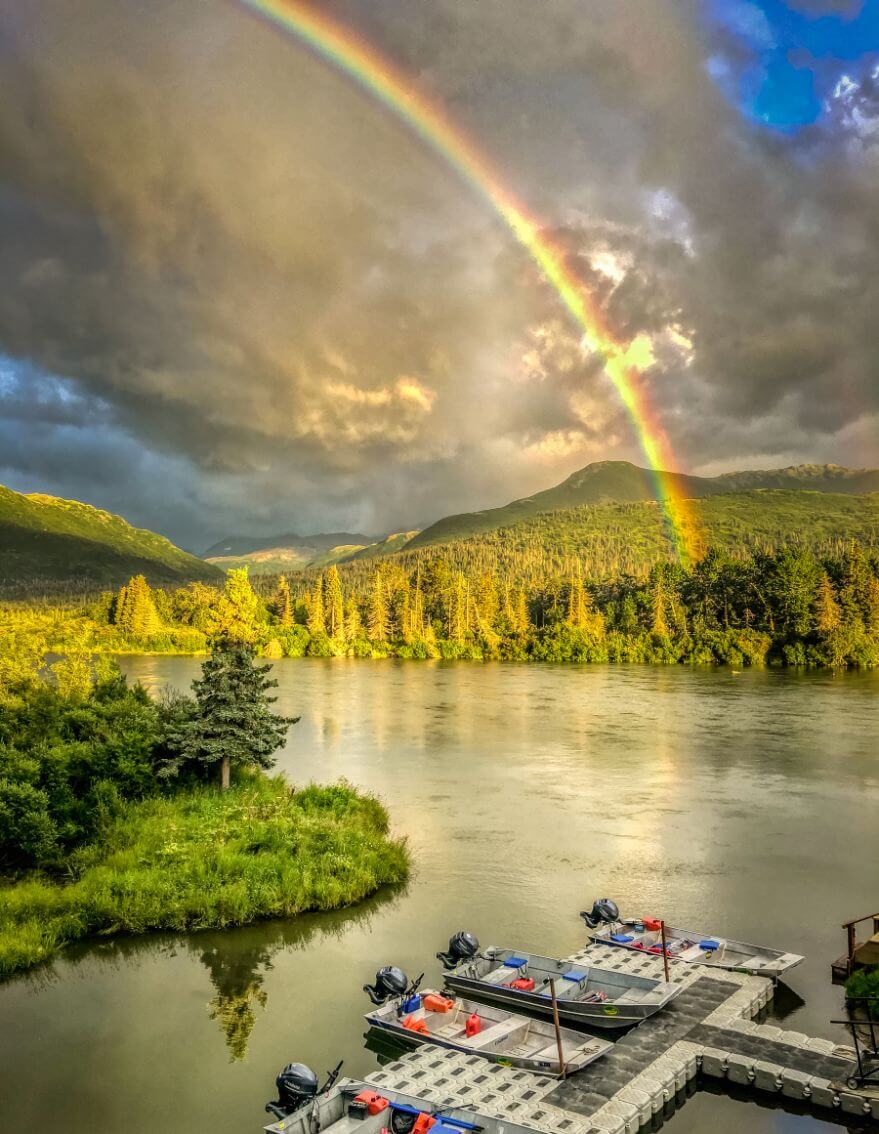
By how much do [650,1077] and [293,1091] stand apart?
21.1ft

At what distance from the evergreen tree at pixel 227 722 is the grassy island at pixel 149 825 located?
0.24ft

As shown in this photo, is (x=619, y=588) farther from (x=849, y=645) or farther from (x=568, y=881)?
(x=568, y=881)

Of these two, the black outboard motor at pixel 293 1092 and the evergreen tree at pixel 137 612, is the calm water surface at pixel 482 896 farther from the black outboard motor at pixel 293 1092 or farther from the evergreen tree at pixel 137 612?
the evergreen tree at pixel 137 612

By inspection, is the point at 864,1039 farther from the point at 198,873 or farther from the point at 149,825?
the point at 149,825

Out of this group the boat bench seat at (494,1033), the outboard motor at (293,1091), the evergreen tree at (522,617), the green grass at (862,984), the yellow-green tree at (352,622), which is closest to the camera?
the outboard motor at (293,1091)

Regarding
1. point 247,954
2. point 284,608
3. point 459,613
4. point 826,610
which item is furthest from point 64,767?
point 284,608

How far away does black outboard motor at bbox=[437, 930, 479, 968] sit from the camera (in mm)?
21281

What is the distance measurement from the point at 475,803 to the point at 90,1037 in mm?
24087

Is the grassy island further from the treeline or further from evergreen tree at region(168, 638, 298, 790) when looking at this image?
the treeline

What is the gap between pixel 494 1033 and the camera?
17.5 metres

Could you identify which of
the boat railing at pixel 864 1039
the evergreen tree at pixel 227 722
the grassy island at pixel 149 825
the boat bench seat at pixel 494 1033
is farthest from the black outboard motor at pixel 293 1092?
the evergreen tree at pixel 227 722

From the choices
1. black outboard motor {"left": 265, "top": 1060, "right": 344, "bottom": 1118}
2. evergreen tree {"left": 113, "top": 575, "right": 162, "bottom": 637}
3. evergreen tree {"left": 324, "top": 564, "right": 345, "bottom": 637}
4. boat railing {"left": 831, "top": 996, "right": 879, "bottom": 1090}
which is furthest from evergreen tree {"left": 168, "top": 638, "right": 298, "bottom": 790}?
evergreen tree {"left": 113, "top": 575, "right": 162, "bottom": 637}

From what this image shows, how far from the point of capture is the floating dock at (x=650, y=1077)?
14.7 m

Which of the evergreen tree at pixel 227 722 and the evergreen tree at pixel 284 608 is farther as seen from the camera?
the evergreen tree at pixel 284 608
